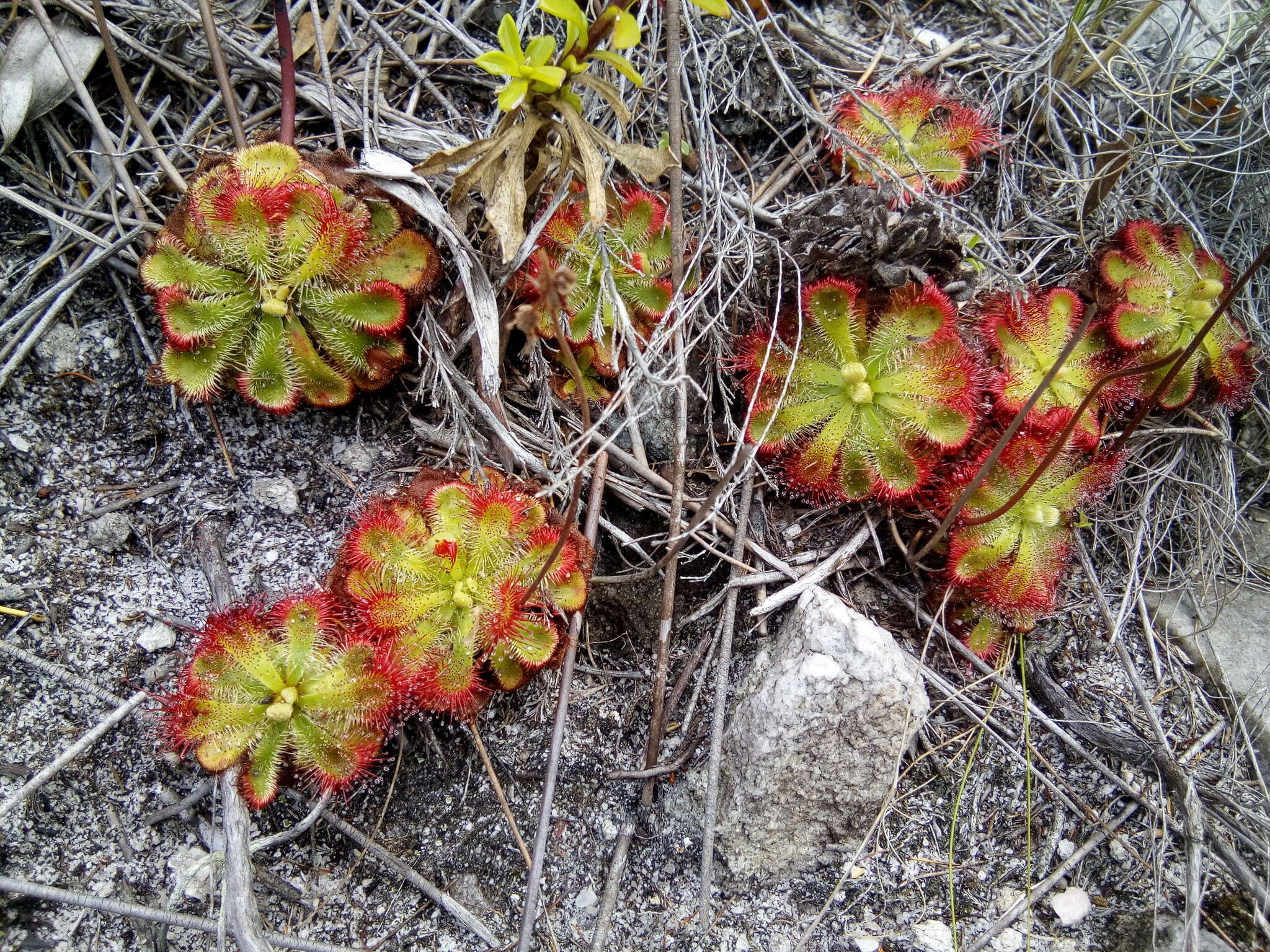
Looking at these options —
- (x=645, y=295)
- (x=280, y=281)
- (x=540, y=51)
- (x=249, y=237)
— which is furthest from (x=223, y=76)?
(x=645, y=295)

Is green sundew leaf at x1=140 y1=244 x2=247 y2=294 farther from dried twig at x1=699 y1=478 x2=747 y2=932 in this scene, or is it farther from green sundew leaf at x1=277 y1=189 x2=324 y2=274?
dried twig at x1=699 y1=478 x2=747 y2=932

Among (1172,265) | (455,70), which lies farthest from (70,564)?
(1172,265)

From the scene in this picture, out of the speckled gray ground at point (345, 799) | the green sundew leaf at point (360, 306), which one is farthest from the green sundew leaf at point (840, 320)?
the green sundew leaf at point (360, 306)

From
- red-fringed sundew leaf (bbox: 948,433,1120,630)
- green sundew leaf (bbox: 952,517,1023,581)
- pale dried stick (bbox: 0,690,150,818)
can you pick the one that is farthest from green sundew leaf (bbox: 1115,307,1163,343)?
pale dried stick (bbox: 0,690,150,818)

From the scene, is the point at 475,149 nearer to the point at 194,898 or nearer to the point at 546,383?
the point at 546,383

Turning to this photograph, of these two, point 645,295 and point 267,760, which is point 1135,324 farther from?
point 267,760

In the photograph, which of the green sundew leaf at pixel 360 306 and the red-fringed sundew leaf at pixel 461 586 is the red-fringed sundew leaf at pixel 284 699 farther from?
the green sundew leaf at pixel 360 306

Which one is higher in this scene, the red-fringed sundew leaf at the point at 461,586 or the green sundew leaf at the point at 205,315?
the green sundew leaf at the point at 205,315
